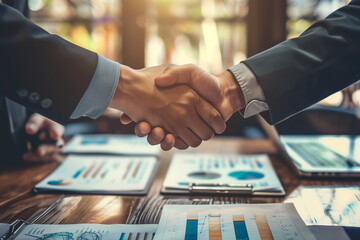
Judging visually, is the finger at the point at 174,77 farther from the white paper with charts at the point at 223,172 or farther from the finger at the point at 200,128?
the white paper with charts at the point at 223,172

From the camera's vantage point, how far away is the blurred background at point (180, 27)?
256 centimetres

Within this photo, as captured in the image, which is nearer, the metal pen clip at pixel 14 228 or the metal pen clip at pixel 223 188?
the metal pen clip at pixel 14 228

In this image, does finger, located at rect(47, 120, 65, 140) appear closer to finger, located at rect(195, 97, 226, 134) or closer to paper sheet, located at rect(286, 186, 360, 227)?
finger, located at rect(195, 97, 226, 134)

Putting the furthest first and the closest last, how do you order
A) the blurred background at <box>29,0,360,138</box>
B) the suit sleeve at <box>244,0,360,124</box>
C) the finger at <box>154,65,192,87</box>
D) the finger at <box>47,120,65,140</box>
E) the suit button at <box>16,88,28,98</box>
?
the blurred background at <box>29,0,360,138</box>
the finger at <box>47,120,65,140</box>
the finger at <box>154,65,192,87</box>
the suit sleeve at <box>244,0,360,124</box>
the suit button at <box>16,88,28,98</box>

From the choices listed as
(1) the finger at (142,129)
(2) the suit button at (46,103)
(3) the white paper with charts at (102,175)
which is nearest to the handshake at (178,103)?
(1) the finger at (142,129)

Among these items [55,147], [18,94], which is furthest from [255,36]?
[18,94]

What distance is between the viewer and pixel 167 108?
110cm

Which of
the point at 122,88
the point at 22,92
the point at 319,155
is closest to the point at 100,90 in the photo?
the point at 122,88

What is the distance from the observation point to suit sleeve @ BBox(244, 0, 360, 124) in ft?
3.17

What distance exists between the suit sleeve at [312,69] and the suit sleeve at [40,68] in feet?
1.59

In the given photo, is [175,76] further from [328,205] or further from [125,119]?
[328,205]

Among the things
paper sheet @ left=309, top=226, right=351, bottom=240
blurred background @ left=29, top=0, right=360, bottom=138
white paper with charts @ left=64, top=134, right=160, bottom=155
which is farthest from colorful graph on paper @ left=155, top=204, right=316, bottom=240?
blurred background @ left=29, top=0, right=360, bottom=138

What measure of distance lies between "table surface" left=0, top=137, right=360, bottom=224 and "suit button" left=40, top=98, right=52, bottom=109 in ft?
0.71

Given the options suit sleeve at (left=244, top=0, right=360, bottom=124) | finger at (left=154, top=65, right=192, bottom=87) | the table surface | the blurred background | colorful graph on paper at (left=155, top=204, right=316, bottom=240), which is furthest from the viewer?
the blurred background
